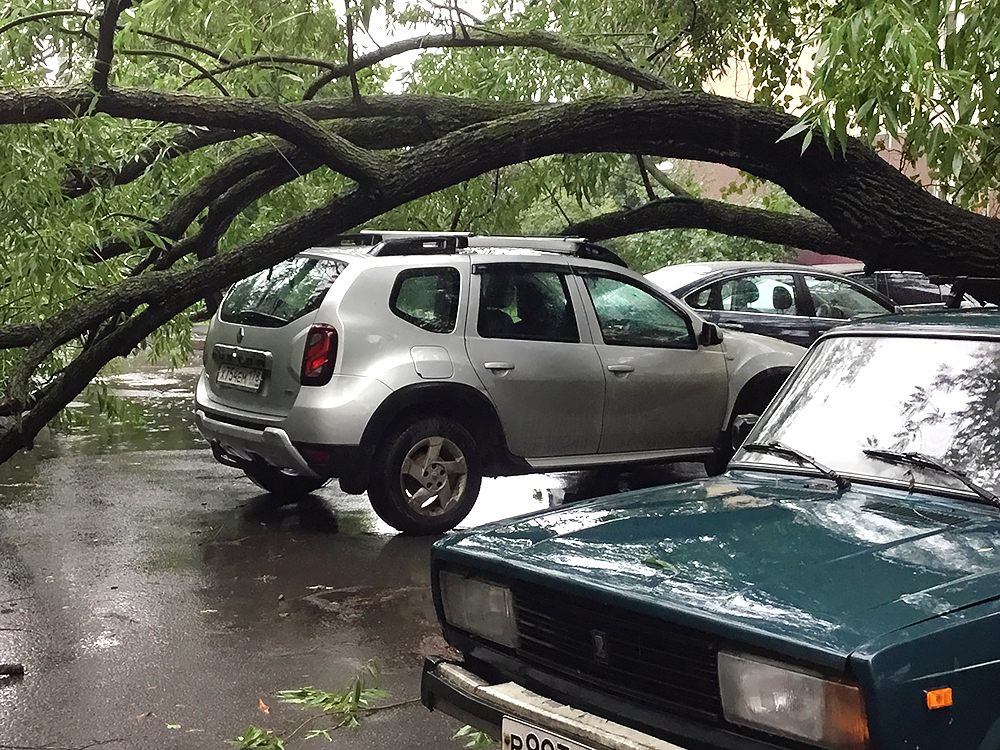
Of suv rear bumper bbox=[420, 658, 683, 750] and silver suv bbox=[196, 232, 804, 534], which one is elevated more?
silver suv bbox=[196, 232, 804, 534]

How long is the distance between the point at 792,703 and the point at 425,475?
5456 millimetres

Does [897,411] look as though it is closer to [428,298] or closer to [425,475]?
[425,475]

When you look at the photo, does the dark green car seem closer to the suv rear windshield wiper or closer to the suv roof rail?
the suv roof rail

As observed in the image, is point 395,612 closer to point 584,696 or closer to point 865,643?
point 584,696

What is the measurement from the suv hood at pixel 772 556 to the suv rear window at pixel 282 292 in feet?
14.4

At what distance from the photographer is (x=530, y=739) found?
332cm

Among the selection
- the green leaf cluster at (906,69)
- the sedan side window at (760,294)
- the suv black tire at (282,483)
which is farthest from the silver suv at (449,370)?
the green leaf cluster at (906,69)

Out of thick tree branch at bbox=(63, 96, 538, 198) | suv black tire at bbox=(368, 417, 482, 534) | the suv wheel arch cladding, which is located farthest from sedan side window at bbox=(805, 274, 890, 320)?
suv black tire at bbox=(368, 417, 482, 534)

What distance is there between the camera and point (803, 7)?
1177cm

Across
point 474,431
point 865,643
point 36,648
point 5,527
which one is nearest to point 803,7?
point 474,431

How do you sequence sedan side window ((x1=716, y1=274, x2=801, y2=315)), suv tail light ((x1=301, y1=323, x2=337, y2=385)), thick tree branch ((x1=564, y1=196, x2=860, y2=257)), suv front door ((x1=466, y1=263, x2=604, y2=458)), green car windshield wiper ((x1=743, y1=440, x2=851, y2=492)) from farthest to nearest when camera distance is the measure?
sedan side window ((x1=716, y1=274, x2=801, y2=315)), thick tree branch ((x1=564, y1=196, x2=860, y2=257)), suv front door ((x1=466, y1=263, x2=604, y2=458)), suv tail light ((x1=301, y1=323, x2=337, y2=385)), green car windshield wiper ((x1=743, y1=440, x2=851, y2=492))

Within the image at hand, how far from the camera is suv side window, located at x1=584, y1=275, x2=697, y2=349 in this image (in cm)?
896

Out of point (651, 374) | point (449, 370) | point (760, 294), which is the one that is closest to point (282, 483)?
point (449, 370)

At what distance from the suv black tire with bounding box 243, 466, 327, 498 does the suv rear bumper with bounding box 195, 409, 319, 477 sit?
68cm
